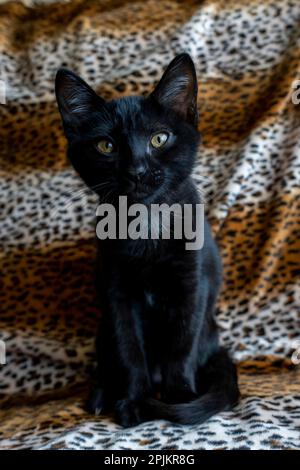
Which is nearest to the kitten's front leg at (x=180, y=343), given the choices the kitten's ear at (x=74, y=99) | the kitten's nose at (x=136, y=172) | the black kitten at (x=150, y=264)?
the black kitten at (x=150, y=264)

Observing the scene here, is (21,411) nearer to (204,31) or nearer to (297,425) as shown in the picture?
(297,425)

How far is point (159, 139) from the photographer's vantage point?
1.16 m

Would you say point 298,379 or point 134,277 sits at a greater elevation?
point 134,277

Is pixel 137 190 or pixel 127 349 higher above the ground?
pixel 137 190

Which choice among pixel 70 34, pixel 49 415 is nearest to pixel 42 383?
pixel 49 415

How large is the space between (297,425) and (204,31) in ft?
3.65

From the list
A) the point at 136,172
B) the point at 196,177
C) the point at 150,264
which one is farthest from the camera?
the point at 196,177

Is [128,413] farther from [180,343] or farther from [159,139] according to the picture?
[159,139]

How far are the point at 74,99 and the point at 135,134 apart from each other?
0.55 feet

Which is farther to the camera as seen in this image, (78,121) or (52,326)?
(52,326)

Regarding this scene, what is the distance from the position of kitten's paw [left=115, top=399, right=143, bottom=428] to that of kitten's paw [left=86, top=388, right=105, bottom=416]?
0.06 meters

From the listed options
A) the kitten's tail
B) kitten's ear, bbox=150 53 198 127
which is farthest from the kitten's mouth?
the kitten's tail

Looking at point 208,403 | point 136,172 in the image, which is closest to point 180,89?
point 136,172

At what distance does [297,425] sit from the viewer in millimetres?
1093
